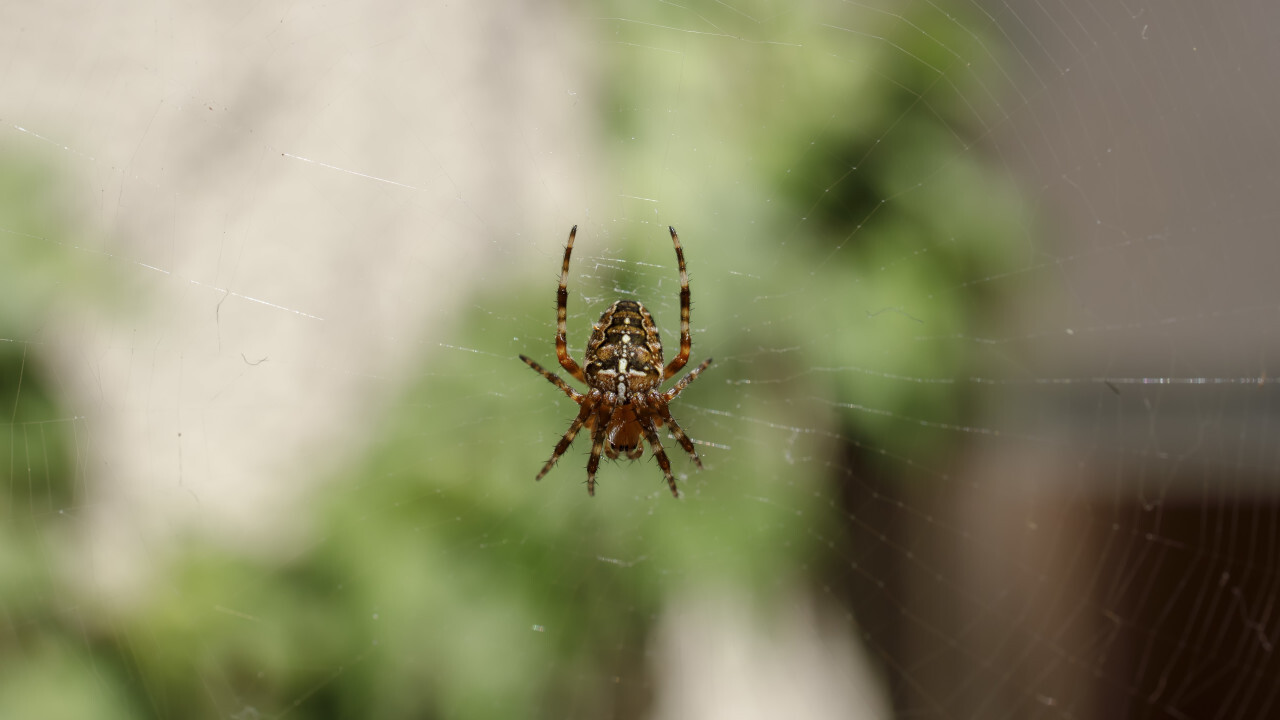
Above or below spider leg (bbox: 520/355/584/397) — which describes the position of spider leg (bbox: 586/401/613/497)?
below

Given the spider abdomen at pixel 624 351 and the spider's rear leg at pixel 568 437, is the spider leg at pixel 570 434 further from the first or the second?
the spider abdomen at pixel 624 351

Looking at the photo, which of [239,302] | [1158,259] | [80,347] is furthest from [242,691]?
[1158,259]

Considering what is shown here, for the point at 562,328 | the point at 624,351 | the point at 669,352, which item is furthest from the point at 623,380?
the point at 669,352

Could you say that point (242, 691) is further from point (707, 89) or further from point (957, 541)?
point (957, 541)

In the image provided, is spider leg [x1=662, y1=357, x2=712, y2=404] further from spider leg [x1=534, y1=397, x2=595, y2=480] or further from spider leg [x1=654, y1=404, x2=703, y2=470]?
spider leg [x1=534, y1=397, x2=595, y2=480]

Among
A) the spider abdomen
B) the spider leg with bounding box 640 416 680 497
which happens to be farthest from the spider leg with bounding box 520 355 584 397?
the spider leg with bounding box 640 416 680 497

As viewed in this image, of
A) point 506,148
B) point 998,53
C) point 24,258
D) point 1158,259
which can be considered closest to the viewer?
Answer: point 24,258

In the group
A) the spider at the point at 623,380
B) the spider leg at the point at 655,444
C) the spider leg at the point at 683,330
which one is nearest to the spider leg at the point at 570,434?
the spider at the point at 623,380
